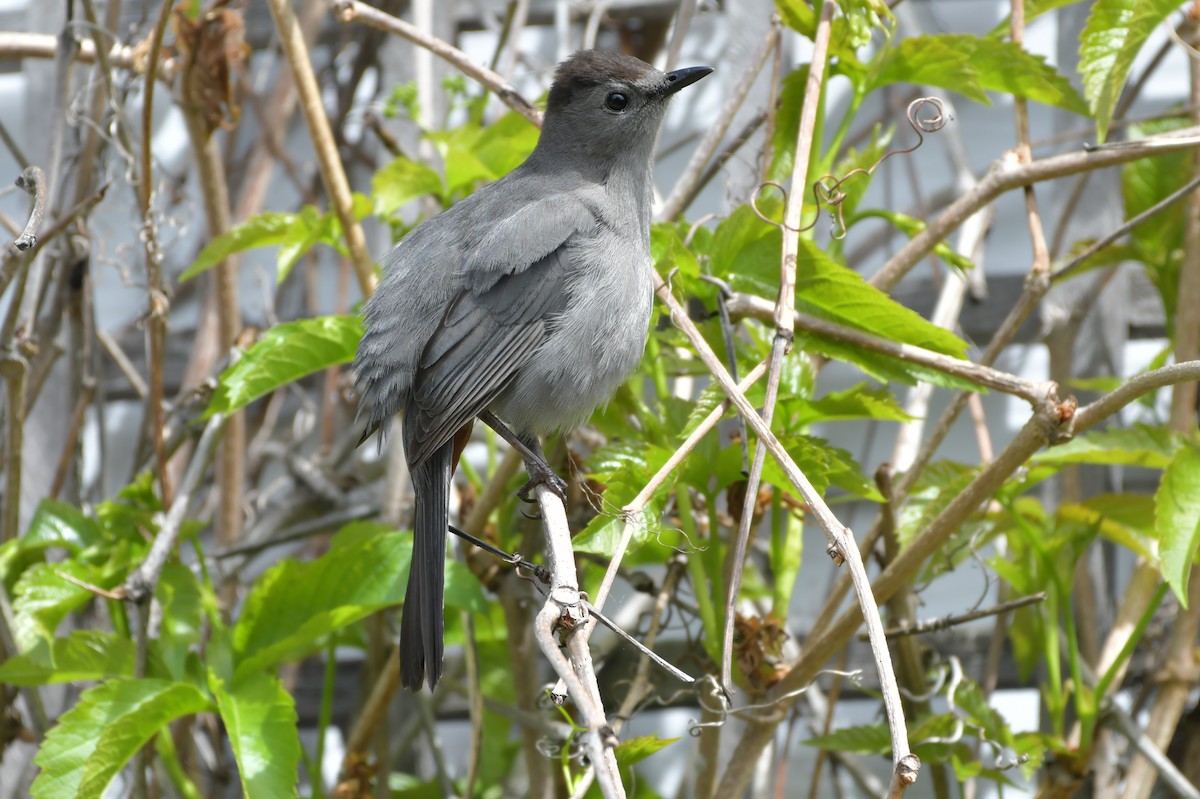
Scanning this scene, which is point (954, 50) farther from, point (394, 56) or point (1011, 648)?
point (394, 56)

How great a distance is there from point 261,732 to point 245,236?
3.14ft

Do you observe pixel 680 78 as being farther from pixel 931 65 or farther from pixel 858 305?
pixel 858 305

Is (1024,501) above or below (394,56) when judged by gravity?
below

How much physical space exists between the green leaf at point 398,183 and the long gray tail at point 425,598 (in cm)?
64

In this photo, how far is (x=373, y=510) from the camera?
9.47ft

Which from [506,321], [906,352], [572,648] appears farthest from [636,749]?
[506,321]

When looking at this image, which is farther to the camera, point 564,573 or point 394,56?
point 394,56

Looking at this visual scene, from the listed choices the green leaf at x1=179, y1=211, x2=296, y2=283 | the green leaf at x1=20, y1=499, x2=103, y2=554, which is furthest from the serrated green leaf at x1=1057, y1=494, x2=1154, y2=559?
the green leaf at x1=20, y1=499, x2=103, y2=554

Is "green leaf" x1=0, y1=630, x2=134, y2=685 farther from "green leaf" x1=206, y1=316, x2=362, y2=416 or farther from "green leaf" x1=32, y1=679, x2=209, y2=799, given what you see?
"green leaf" x1=206, y1=316, x2=362, y2=416

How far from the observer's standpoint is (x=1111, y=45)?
1986 mm

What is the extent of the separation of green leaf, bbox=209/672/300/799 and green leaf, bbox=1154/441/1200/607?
135 centimetres

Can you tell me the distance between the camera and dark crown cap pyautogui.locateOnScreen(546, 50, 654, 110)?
2.46 metres

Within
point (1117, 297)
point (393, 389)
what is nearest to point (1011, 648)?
point (1117, 297)

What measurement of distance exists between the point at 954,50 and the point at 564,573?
1118 mm
